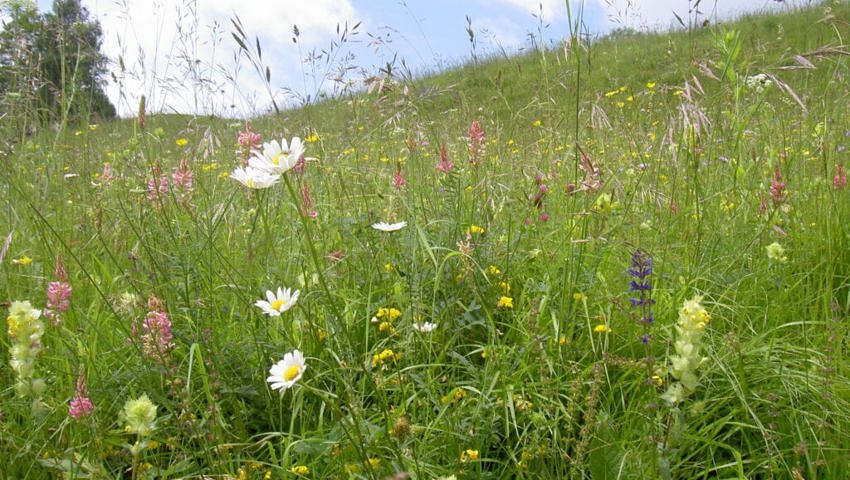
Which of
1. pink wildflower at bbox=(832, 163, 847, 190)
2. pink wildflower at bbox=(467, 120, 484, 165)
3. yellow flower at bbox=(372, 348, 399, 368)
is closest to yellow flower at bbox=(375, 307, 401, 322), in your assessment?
yellow flower at bbox=(372, 348, 399, 368)

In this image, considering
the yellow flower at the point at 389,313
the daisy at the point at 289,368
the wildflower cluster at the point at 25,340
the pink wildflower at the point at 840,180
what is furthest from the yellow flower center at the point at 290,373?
the pink wildflower at the point at 840,180

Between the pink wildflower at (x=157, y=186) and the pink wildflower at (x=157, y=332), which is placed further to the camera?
the pink wildflower at (x=157, y=186)

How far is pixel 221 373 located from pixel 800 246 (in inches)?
80.0

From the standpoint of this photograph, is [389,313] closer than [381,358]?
No

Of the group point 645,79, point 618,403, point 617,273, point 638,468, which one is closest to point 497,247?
point 617,273

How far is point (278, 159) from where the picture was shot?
3.50ft

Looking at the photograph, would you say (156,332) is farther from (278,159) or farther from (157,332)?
(278,159)

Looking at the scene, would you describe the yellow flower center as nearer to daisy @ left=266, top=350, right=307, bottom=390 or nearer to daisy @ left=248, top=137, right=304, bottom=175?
daisy @ left=266, top=350, right=307, bottom=390

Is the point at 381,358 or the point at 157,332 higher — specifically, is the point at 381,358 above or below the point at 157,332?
below

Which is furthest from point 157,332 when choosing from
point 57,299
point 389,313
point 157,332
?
point 389,313

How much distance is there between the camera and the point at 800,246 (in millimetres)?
2207

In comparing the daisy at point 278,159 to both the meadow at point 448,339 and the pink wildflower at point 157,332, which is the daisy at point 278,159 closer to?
the meadow at point 448,339

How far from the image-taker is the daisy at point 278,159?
41.3 inches

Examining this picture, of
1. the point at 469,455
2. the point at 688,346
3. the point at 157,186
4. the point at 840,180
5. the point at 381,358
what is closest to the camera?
the point at 688,346
